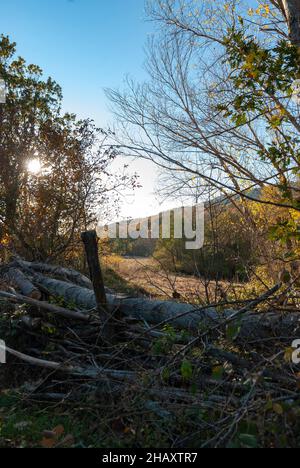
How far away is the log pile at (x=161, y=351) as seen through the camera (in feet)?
8.90

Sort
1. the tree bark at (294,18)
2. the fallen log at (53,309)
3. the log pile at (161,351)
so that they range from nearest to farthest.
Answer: the log pile at (161,351) → the tree bark at (294,18) → the fallen log at (53,309)

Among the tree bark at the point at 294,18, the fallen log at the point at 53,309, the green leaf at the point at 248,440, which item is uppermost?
the tree bark at the point at 294,18

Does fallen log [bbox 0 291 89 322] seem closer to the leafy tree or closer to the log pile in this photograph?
the log pile

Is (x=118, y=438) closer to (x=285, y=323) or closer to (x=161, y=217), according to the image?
(x=285, y=323)

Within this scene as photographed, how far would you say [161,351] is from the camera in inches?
130

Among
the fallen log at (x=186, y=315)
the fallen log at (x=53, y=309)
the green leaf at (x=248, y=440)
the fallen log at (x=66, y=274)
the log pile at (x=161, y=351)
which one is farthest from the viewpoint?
the fallen log at (x=66, y=274)

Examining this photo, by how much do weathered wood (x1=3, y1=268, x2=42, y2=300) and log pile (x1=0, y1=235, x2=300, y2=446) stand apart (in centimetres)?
3

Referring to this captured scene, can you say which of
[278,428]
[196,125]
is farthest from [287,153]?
[196,125]

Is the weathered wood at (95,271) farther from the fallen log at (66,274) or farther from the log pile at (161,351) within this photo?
the fallen log at (66,274)

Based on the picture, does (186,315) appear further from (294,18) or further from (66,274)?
(66,274)

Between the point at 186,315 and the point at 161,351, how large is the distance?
67cm

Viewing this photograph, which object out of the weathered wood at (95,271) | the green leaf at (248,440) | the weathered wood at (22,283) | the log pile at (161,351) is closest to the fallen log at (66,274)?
the weathered wood at (22,283)

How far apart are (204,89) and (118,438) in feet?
24.7

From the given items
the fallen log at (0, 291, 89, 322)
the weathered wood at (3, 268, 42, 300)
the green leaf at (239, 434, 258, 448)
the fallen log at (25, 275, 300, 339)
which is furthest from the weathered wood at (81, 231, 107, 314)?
the green leaf at (239, 434, 258, 448)
